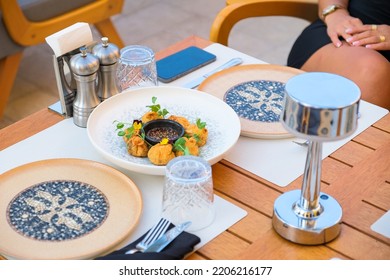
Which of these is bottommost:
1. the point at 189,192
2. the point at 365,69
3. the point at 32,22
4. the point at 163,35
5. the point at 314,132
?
the point at 163,35

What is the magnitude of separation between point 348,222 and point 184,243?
0.32 m

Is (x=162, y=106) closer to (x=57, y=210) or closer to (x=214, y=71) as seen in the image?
(x=214, y=71)

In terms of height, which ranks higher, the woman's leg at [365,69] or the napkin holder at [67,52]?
the napkin holder at [67,52]

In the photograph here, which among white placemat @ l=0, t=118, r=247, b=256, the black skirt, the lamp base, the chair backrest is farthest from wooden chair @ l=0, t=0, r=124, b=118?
the lamp base

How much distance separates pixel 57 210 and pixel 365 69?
3.33 ft

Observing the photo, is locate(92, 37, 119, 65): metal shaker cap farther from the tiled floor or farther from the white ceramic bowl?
the tiled floor

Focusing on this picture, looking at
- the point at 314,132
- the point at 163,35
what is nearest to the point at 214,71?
the point at 314,132

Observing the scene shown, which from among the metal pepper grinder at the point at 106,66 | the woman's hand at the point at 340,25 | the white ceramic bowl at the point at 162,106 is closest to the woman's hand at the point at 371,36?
the woman's hand at the point at 340,25

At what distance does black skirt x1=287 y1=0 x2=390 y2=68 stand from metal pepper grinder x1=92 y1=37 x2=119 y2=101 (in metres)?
0.74

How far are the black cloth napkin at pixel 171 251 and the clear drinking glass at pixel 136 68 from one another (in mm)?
515

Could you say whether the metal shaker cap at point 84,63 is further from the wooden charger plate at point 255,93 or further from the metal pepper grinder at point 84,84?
the wooden charger plate at point 255,93

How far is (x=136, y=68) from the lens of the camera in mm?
1632

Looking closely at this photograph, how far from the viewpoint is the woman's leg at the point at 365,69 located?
1.93m

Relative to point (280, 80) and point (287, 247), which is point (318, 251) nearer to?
point (287, 247)
